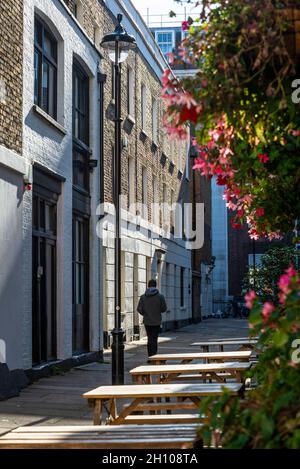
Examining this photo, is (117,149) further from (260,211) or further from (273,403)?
(273,403)

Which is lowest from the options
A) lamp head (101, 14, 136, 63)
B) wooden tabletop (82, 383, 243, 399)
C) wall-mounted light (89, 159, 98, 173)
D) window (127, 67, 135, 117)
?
wooden tabletop (82, 383, 243, 399)

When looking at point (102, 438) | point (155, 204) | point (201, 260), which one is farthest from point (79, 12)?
point (201, 260)

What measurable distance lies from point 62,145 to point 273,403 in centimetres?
1358

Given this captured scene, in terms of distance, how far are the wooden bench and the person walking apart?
11569 millimetres

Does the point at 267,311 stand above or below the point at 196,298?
above

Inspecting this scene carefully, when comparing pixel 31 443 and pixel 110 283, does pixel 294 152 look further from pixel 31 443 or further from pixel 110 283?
pixel 110 283

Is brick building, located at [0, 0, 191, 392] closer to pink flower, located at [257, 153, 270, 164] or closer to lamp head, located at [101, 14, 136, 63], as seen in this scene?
lamp head, located at [101, 14, 136, 63]

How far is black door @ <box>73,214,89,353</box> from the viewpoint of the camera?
17734 millimetres

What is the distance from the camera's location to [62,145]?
16438 mm

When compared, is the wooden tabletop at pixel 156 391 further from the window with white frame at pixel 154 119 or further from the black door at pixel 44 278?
the window with white frame at pixel 154 119

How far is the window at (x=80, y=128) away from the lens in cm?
1812

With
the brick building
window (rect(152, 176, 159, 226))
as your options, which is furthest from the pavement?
window (rect(152, 176, 159, 226))

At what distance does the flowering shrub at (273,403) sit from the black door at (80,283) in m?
14.3

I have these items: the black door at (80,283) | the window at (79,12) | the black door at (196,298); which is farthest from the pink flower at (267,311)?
the black door at (196,298)
